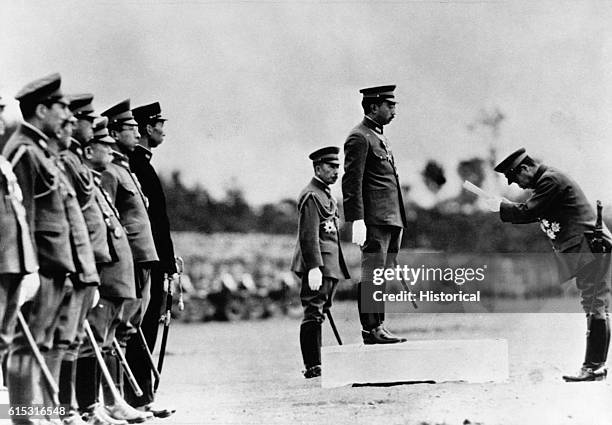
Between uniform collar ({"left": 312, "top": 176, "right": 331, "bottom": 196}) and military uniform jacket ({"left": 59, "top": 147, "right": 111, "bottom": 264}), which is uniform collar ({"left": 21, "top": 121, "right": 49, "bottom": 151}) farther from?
uniform collar ({"left": 312, "top": 176, "right": 331, "bottom": 196})

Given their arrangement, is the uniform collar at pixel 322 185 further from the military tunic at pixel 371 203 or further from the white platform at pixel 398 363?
the white platform at pixel 398 363

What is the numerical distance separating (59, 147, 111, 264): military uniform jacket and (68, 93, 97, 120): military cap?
31 cm

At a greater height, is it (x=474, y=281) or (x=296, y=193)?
(x=296, y=193)

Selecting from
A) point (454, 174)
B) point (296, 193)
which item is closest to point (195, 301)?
point (296, 193)

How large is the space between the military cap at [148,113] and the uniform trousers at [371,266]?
1706mm

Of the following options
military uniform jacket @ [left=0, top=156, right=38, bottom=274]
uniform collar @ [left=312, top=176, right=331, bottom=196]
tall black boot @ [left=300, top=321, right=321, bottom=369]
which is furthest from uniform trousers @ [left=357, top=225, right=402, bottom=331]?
military uniform jacket @ [left=0, top=156, right=38, bottom=274]

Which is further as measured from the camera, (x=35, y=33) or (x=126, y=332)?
(x=35, y=33)

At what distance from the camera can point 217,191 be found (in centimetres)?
873

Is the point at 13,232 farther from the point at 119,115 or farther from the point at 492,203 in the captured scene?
the point at 492,203

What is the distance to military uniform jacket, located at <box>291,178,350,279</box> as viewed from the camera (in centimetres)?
827

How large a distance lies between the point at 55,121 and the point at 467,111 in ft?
11.1

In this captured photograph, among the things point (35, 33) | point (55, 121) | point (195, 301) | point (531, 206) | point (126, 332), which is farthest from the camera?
point (195, 301)

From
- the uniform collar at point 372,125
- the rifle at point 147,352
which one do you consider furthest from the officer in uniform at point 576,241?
the rifle at point 147,352

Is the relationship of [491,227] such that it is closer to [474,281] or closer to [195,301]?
[474,281]
